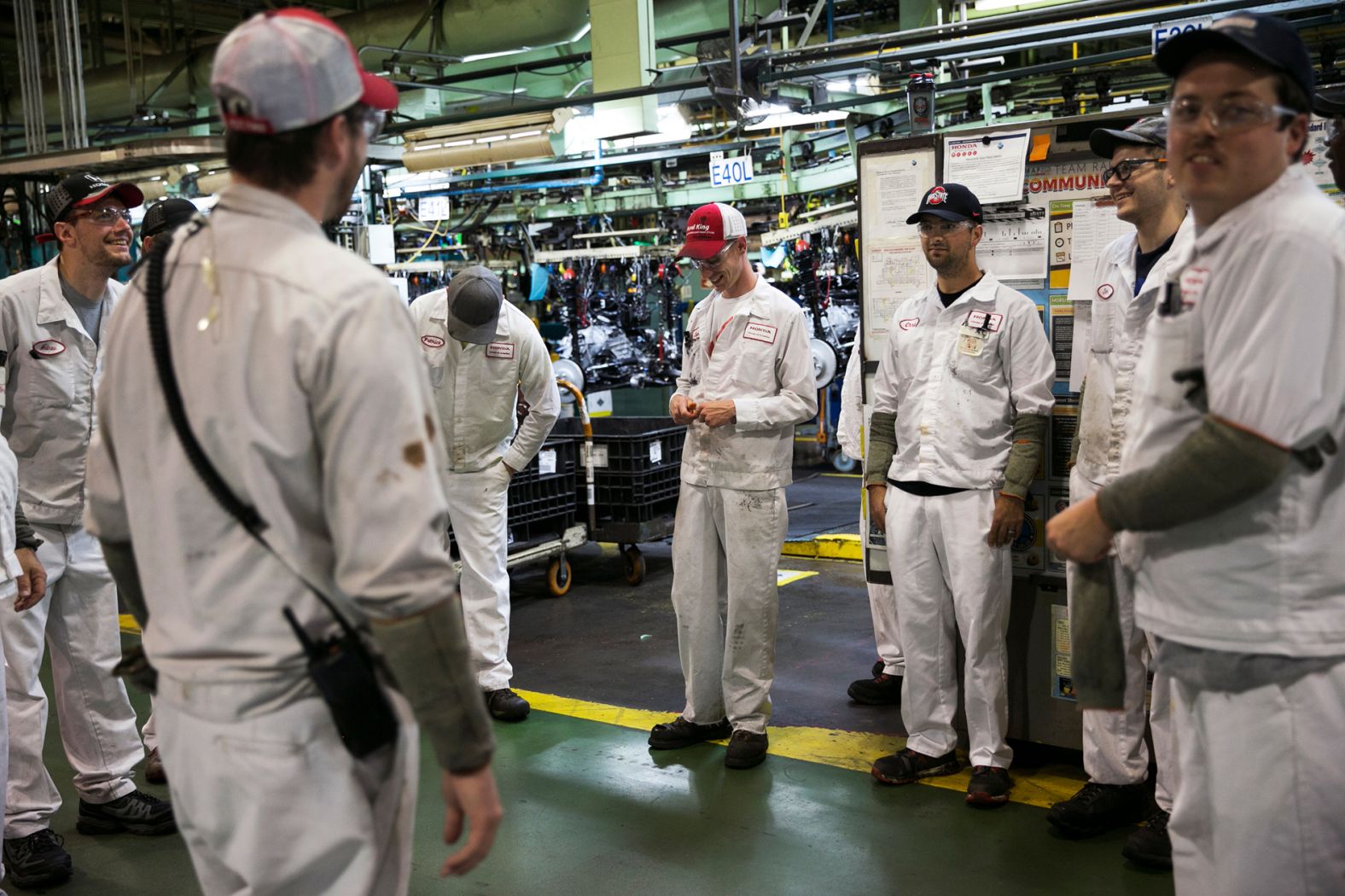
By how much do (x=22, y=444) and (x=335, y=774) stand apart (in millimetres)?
2820

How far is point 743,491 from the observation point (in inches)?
172

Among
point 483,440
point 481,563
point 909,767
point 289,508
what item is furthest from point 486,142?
point 289,508

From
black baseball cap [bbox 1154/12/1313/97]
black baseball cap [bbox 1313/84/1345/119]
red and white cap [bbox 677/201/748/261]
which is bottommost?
red and white cap [bbox 677/201/748/261]

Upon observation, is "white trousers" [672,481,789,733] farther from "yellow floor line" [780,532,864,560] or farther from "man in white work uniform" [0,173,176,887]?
"yellow floor line" [780,532,864,560]

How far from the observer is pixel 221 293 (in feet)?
5.16

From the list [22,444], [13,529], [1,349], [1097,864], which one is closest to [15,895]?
[13,529]

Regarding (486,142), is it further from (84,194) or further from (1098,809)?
(1098,809)

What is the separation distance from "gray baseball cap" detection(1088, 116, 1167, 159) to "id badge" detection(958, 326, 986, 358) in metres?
0.70

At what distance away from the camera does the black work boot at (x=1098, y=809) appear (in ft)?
11.8

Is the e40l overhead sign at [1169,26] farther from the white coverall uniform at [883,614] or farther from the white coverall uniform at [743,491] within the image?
the white coverall uniform at [743,491]

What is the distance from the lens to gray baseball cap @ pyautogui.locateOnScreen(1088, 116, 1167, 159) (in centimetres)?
338

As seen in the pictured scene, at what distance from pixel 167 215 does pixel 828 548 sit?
211 inches

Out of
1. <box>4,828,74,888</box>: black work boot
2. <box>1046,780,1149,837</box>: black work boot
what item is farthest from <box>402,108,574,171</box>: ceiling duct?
<box>1046,780,1149,837</box>: black work boot

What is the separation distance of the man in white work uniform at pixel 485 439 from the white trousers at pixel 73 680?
1.51 metres
